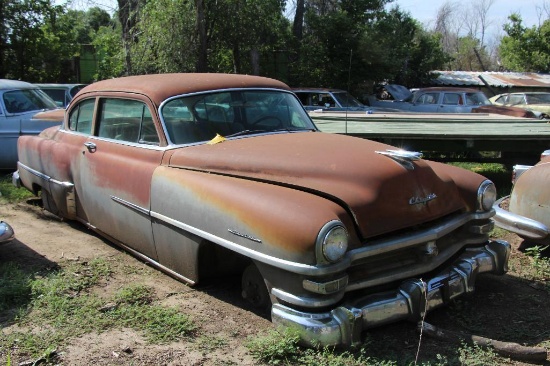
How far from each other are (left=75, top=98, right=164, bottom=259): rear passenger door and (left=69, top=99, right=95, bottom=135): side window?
176mm

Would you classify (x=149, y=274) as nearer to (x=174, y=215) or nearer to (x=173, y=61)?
(x=174, y=215)

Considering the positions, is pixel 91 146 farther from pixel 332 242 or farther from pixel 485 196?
pixel 485 196

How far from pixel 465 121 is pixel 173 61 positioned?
31.8 ft

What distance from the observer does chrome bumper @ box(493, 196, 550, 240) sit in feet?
14.7

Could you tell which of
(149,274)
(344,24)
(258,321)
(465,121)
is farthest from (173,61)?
(258,321)

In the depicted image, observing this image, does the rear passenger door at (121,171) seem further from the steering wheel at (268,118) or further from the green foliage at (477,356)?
the green foliage at (477,356)

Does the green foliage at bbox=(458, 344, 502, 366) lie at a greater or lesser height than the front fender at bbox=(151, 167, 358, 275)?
lesser

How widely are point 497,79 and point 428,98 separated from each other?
11.7 metres

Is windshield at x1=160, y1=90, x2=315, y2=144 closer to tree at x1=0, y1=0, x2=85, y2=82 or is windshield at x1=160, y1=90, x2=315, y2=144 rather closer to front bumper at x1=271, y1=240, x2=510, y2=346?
front bumper at x1=271, y1=240, x2=510, y2=346

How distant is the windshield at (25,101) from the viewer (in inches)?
332

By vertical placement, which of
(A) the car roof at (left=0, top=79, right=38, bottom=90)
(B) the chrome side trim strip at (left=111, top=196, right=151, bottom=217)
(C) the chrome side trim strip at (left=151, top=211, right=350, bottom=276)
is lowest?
(C) the chrome side trim strip at (left=151, top=211, right=350, bottom=276)

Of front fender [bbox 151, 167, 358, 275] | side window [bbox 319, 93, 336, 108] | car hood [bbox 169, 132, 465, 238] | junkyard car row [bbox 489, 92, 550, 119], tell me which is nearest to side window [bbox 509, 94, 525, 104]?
junkyard car row [bbox 489, 92, 550, 119]

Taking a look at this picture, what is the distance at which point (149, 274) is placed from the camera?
432cm

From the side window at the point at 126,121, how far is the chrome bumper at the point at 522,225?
10.1ft
